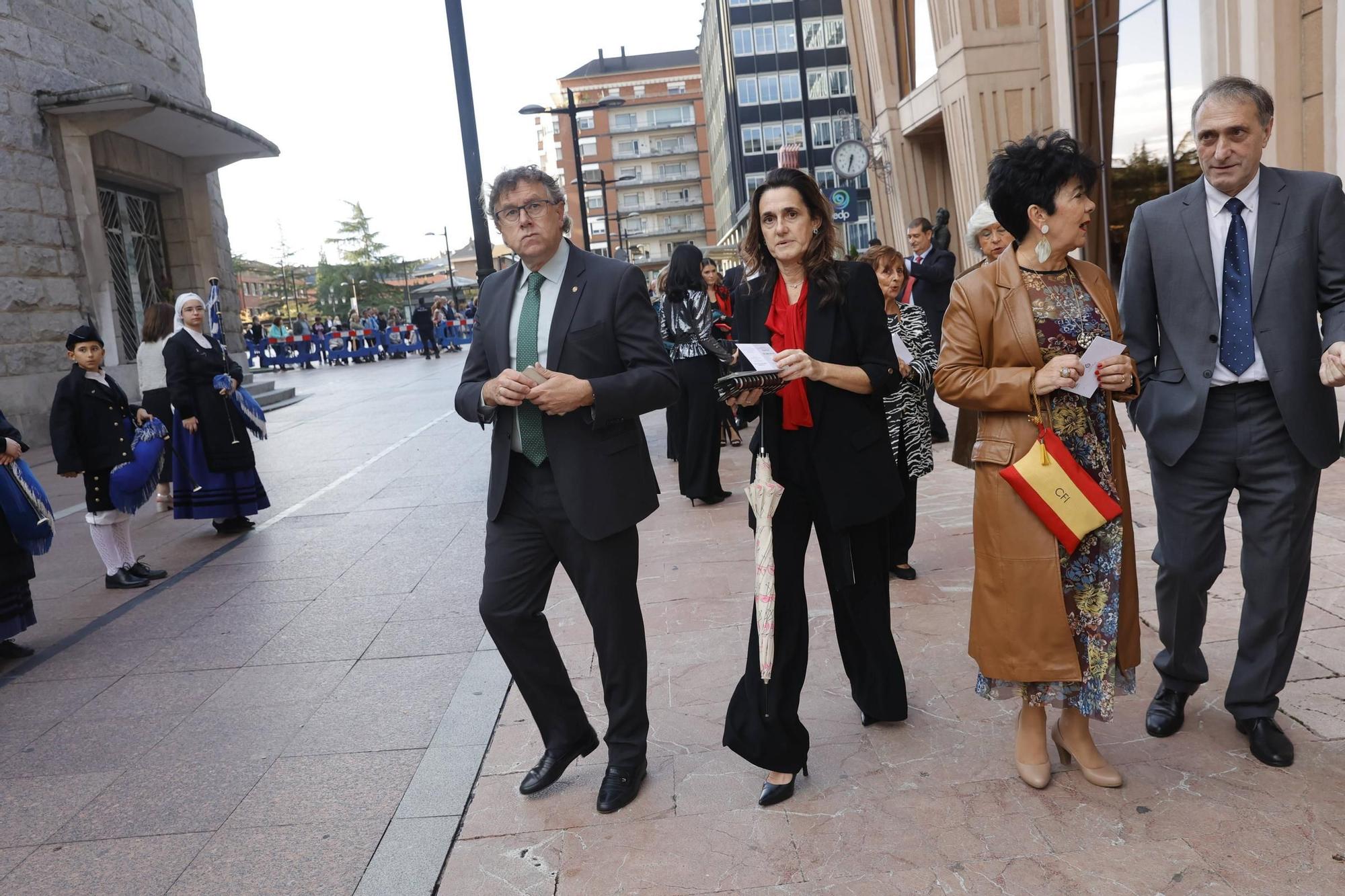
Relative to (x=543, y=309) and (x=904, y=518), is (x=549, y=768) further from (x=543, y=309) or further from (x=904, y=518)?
(x=904, y=518)

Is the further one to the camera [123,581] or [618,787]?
[123,581]

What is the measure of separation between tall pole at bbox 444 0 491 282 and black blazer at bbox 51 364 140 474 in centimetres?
297

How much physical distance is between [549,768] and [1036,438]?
190 centimetres

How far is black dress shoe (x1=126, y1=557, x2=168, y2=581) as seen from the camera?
7270mm

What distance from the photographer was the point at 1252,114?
3.23m

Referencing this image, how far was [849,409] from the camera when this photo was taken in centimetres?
342

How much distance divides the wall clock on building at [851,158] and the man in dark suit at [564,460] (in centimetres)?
1806

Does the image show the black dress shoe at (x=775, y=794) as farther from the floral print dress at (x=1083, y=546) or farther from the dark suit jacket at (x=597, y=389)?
the dark suit jacket at (x=597, y=389)

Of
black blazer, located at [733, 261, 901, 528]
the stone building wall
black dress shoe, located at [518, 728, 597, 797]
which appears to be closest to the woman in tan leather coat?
black blazer, located at [733, 261, 901, 528]

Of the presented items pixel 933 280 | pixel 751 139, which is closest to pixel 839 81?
pixel 751 139

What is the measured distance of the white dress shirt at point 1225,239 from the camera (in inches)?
132

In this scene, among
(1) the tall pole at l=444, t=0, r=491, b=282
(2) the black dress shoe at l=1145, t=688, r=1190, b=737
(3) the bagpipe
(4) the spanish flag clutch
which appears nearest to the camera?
(4) the spanish flag clutch

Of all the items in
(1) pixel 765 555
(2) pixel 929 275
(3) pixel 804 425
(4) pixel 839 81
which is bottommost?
(1) pixel 765 555

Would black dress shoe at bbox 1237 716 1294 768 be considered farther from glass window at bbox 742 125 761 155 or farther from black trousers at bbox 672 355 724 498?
glass window at bbox 742 125 761 155
